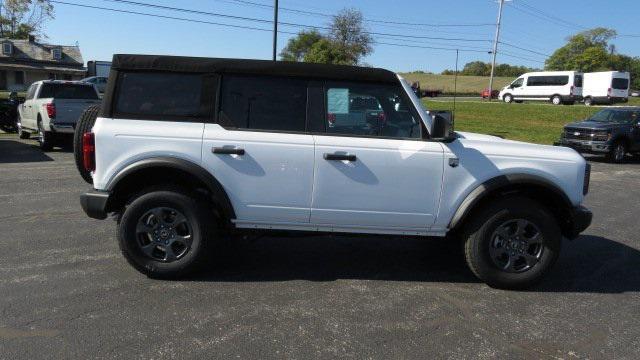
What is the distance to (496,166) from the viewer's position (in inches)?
177

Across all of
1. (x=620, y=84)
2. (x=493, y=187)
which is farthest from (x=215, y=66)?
(x=620, y=84)

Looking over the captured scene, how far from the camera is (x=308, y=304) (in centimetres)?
412

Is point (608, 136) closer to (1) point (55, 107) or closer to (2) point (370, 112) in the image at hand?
(2) point (370, 112)

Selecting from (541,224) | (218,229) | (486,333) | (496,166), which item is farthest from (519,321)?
(218,229)

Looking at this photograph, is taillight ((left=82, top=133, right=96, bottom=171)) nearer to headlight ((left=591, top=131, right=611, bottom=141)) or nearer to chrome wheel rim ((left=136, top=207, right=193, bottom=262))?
chrome wheel rim ((left=136, top=207, right=193, bottom=262))

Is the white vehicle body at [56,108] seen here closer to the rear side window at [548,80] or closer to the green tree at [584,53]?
the rear side window at [548,80]

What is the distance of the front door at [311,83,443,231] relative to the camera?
438 centimetres

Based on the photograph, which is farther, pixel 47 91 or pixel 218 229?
pixel 47 91

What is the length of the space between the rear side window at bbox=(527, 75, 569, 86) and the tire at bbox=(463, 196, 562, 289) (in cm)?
4159

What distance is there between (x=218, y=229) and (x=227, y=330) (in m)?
1.22

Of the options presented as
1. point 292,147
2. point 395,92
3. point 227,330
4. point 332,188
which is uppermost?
point 395,92

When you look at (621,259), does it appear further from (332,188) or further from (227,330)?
(227,330)

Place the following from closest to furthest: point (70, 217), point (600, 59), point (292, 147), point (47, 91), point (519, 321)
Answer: point (519, 321)
point (292, 147)
point (70, 217)
point (47, 91)
point (600, 59)

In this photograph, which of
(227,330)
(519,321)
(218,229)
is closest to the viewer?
(227,330)
